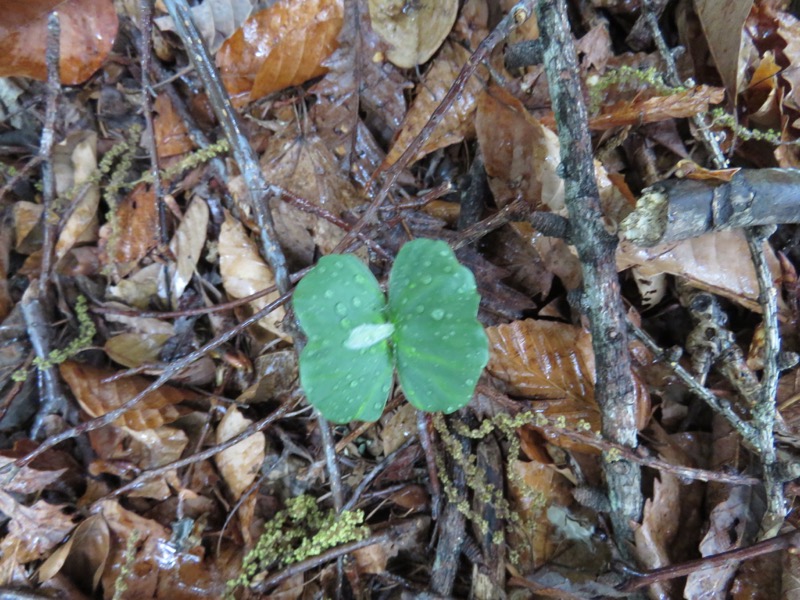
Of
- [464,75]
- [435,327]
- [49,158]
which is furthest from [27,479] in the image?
[464,75]

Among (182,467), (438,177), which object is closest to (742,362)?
(438,177)

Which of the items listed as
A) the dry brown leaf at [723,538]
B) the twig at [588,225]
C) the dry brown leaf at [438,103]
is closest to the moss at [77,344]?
the dry brown leaf at [438,103]

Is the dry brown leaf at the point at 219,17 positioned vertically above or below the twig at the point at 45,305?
above

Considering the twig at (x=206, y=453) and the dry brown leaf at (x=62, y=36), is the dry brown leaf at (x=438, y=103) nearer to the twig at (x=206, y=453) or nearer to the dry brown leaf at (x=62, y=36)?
the twig at (x=206, y=453)

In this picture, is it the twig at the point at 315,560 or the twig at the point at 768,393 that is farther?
the twig at the point at 315,560

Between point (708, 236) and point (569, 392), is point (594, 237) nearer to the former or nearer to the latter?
point (708, 236)
